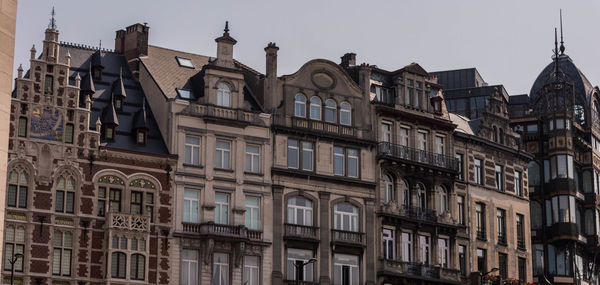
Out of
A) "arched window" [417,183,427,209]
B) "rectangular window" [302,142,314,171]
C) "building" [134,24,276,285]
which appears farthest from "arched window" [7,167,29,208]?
"arched window" [417,183,427,209]

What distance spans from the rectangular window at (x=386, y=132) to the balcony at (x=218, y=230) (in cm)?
1162

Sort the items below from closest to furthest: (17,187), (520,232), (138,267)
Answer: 1. (17,187)
2. (138,267)
3. (520,232)

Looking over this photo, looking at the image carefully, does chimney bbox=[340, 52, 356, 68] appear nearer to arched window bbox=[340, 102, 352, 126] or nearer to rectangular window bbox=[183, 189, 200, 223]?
arched window bbox=[340, 102, 352, 126]

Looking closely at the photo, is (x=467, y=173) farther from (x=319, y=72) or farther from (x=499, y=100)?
(x=319, y=72)

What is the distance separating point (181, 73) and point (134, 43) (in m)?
3.34

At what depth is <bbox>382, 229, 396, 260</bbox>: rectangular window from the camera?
7619 cm

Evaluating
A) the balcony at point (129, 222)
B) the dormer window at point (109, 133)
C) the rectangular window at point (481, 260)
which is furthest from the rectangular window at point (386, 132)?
the dormer window at point (109, 133)

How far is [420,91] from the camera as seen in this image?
3187 inches

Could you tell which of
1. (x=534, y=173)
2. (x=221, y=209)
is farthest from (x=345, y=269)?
(x=534, y=173)

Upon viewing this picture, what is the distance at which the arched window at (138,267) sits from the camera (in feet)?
217

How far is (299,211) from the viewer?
73.4 m

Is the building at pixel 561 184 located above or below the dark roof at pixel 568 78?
below

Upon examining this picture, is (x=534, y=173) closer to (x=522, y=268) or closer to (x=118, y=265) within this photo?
(x=522, y=268)

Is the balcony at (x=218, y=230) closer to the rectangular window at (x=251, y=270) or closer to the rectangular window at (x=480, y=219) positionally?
the rectangular window at (x=251, y=270)
